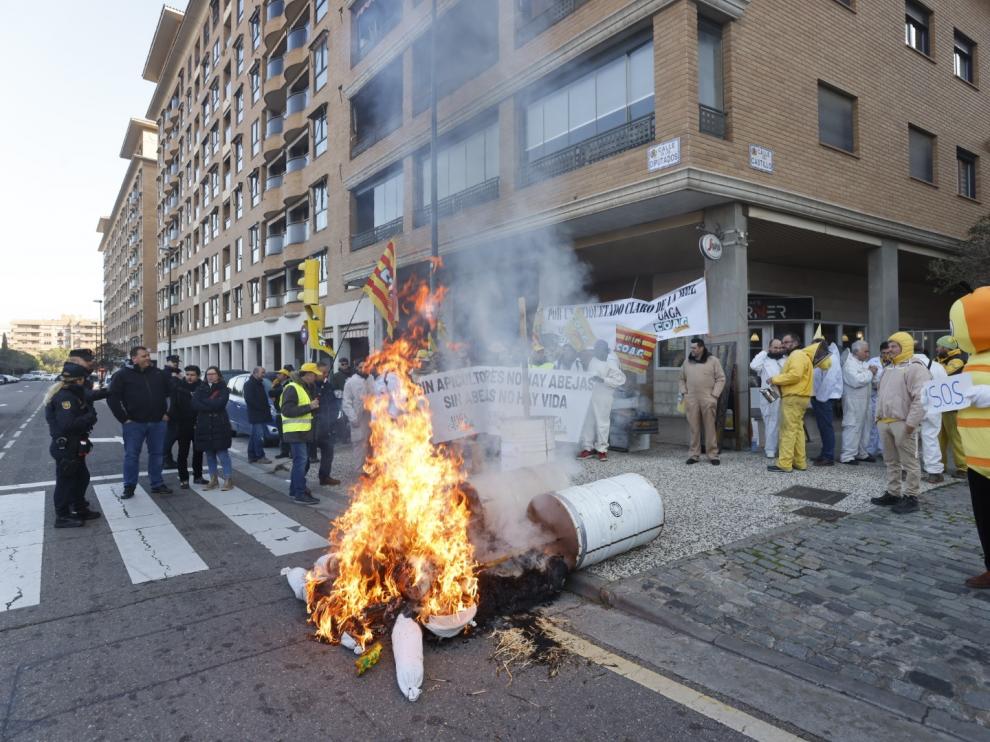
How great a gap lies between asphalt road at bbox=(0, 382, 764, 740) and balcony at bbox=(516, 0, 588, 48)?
1064 centimetres

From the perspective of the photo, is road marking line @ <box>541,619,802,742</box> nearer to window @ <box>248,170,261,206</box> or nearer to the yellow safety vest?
Result: the yellow safety vest

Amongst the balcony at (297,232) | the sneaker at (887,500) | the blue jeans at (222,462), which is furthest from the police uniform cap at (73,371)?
the balcony at (297,232)

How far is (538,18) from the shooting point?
36.2ft

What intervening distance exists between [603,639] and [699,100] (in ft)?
28.4

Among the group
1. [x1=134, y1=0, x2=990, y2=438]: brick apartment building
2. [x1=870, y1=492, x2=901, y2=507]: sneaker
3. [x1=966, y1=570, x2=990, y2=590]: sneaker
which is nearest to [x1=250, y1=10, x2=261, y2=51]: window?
[x1=134, y1=0, x2=990, y2=438]: brick apartment building

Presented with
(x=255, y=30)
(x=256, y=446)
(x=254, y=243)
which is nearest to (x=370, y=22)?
(x=256, y=446)

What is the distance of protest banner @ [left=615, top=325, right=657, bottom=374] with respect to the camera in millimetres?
8875

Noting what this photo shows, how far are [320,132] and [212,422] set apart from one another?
17235 millimetres

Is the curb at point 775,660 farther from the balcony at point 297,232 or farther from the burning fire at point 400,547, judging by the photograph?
the balcony at point 297,232

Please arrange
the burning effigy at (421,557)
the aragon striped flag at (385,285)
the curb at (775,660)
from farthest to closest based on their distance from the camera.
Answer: the aragon striped flag at (385,285) < the burning effigy at (421,557) < the curb at (775,660)

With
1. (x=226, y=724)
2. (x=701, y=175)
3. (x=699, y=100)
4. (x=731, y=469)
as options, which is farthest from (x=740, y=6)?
(x=226, y=724)

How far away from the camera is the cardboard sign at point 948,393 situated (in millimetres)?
3555

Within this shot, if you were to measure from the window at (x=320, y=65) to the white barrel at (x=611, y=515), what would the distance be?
21097mm

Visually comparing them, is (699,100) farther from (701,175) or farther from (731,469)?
(731,469)
